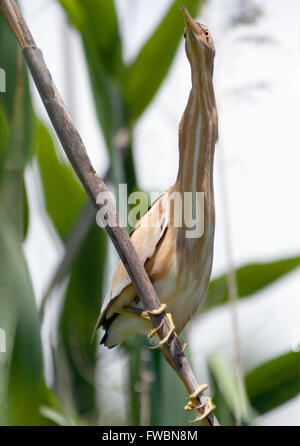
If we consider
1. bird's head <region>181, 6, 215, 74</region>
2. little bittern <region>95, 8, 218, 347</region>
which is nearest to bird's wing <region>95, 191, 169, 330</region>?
little bittern <region>95, 8, 218, 347</region>

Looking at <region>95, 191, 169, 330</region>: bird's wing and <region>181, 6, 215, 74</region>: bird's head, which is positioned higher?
A: <region>181, 6, 215, 74</region>: bird's head

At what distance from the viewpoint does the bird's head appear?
3.99 ft

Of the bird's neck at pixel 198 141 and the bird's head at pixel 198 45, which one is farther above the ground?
the bird's head at pixel 198 45

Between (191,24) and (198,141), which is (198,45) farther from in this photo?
(198,141)

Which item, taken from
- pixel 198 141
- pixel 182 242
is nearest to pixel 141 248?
pixel 182 242

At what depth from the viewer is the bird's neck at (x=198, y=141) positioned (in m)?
1.29

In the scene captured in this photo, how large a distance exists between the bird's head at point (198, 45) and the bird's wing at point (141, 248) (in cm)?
24

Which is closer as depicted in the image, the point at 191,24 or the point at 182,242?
the point at 191,24

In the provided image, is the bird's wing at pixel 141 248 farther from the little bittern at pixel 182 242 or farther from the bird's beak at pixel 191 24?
the bird's beak at pixel 191 24

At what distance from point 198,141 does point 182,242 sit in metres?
0.16

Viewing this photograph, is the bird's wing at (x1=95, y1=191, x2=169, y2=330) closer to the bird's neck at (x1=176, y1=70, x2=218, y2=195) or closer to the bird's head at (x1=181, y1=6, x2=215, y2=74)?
the bird's neck at (x1=176, y1=70, x2=218, y2=195)

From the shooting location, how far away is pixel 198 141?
131cm

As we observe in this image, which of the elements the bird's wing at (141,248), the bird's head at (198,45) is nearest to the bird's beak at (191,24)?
the bird's head at (198,45)

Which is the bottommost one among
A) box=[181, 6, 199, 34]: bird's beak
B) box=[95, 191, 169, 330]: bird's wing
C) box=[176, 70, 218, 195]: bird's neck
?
box=[95, 191, 169, 330]: bird's wing
